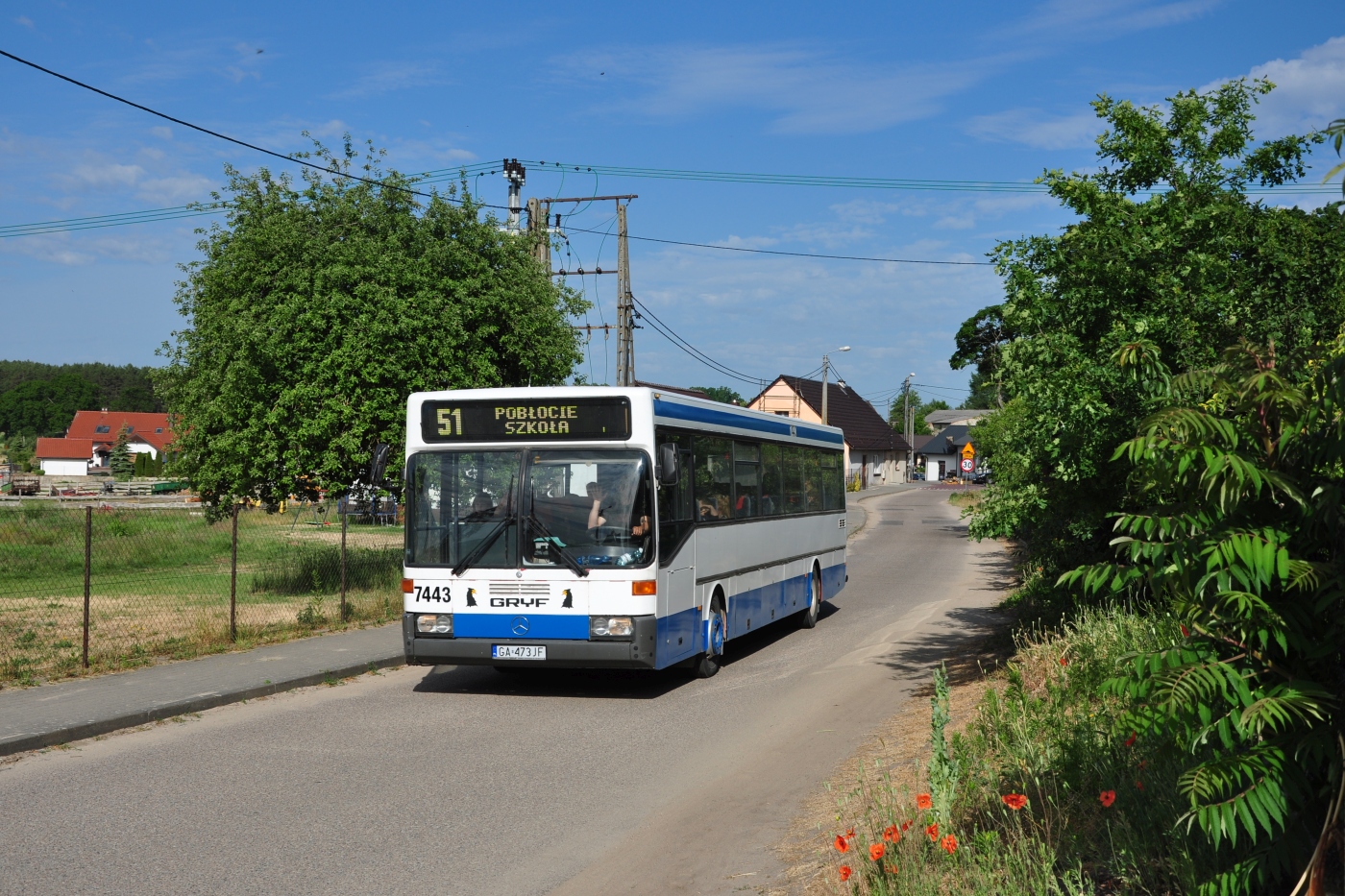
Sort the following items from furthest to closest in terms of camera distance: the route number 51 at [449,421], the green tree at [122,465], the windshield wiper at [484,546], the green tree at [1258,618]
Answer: the green tree at [122,465] < the route number 51 at [449,421] < the windshield wiper at [484,546] < the green tree at [1258,618]

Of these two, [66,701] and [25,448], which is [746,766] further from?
[25,448]

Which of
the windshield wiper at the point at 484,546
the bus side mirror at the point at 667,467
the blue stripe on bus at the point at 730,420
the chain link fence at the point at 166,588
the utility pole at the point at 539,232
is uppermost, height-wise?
the utility pole at the point at 539,232

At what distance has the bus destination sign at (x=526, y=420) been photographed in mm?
11039

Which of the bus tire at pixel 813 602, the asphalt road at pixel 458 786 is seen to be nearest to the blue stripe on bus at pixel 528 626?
the asphalt road at pixel 458 786

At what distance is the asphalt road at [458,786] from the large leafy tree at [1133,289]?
275 centimetres

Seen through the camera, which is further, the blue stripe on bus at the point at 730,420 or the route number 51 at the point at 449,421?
the blue stripe on bus at the point at 730,420

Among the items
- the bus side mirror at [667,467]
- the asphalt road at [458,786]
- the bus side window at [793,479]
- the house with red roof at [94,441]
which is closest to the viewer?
the asphalt road at [458,786]

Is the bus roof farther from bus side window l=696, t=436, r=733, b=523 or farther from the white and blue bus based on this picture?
bus side window l=696, t=436, r=733, b=523

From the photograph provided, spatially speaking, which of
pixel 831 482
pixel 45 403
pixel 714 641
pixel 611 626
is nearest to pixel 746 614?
pixel 714 641

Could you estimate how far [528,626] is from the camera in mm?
10820

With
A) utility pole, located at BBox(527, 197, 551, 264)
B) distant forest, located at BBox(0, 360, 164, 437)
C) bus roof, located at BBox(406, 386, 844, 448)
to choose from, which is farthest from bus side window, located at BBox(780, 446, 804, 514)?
distant forest, located at BBox(0, 360, 164, 437)

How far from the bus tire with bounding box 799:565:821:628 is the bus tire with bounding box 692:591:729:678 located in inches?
165

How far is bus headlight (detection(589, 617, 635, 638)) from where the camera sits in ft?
34.8

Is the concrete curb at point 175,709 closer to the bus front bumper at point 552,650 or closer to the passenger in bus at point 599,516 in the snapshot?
the bus front bumper at point 552,650
